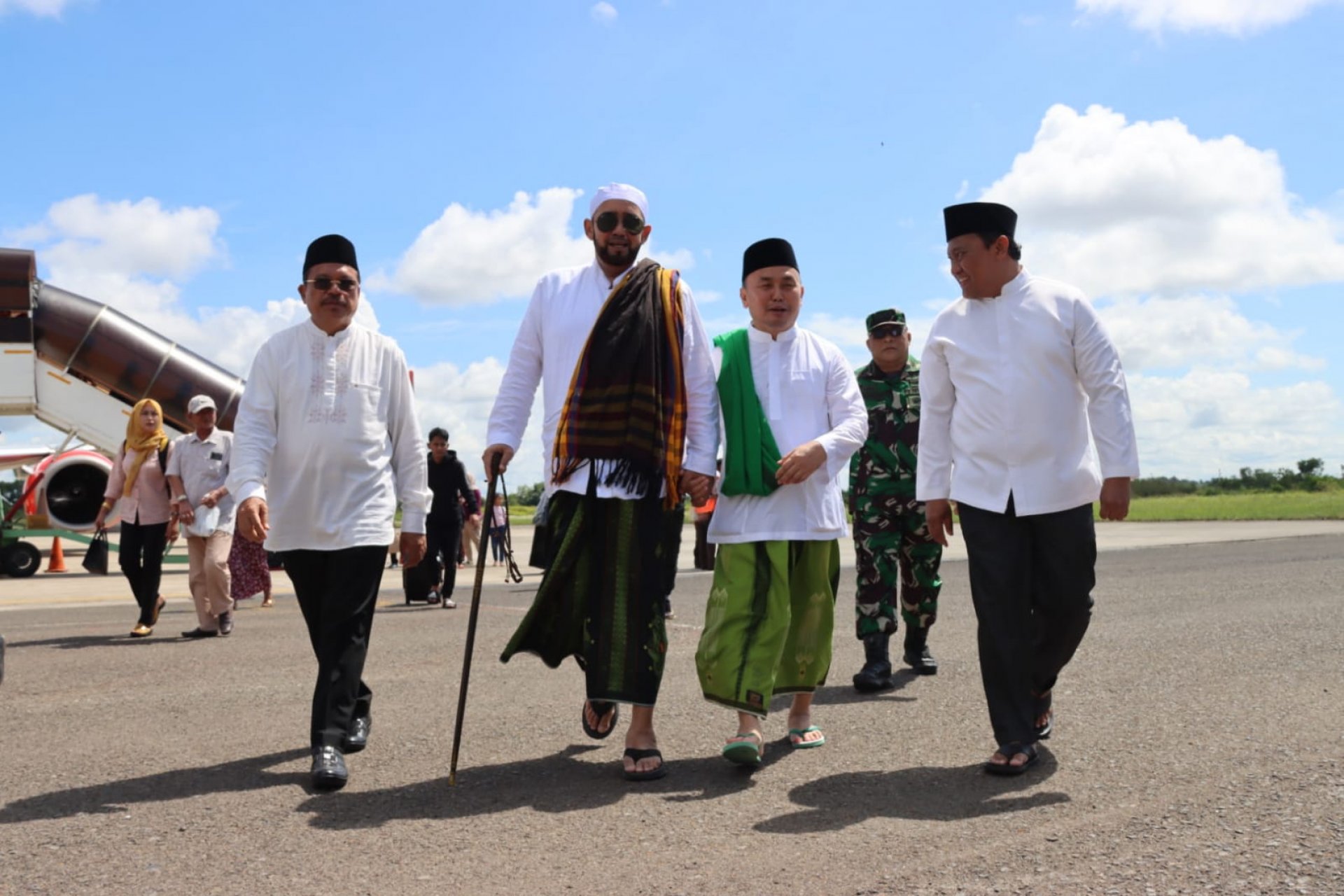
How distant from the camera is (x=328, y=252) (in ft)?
16.3

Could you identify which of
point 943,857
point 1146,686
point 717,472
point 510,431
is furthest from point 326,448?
point 1146,686

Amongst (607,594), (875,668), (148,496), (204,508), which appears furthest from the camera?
(148,496)

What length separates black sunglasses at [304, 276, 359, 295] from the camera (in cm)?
494

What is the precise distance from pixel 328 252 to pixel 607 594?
1785 millimetres

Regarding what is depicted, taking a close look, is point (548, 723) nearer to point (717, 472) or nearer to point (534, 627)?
point (534, 627)

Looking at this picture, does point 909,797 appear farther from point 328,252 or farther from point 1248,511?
point 1248,511

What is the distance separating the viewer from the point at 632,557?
464cm

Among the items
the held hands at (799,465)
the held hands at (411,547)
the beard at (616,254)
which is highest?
the beard at (616,254)

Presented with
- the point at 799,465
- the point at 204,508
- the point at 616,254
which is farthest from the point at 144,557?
the point at 799,465

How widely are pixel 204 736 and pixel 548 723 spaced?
1503 mm

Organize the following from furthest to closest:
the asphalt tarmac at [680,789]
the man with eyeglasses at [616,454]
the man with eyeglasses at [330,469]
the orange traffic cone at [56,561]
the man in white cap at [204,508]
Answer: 1. the orange traffic cone at [56,561]
2. the man in white cap at [204,508]
3. the man with eyeglasses at [330,469]
4. the man with eyeglasses at [616,454]
5. the asphalt tarmac at [680,789]

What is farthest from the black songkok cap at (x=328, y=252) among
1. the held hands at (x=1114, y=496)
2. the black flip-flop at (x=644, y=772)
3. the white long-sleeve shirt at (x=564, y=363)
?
the held hands at (x=1114, y=496)

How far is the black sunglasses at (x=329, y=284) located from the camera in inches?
195

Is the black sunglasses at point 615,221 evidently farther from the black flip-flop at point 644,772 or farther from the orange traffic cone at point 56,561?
the orange traffic cone at point 56,561
